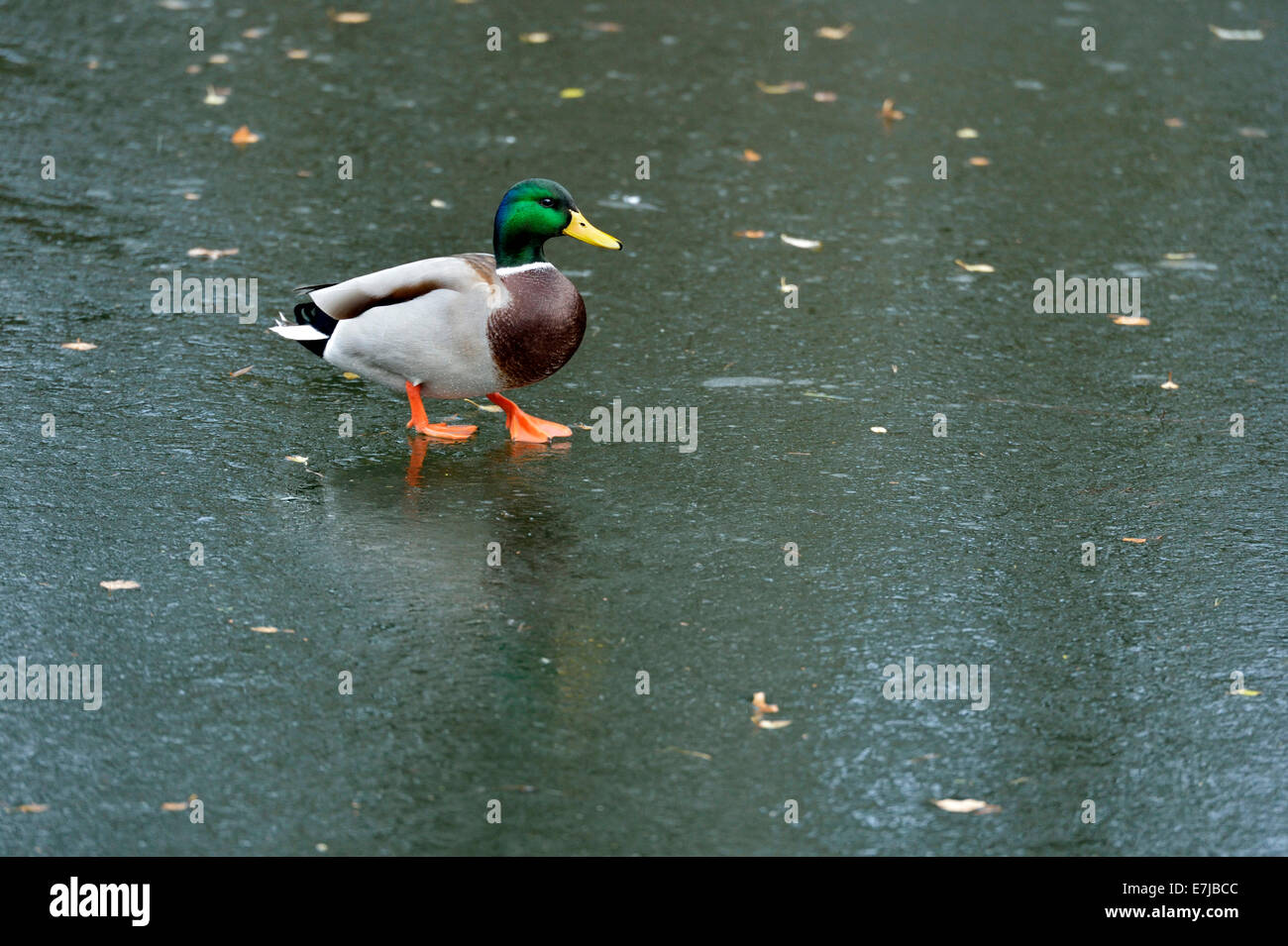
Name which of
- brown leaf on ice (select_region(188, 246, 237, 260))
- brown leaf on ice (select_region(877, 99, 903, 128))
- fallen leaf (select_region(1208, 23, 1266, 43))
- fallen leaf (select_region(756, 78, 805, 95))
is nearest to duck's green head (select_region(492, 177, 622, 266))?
brown leaf on ice (select_region(188, 246, 237, 260))

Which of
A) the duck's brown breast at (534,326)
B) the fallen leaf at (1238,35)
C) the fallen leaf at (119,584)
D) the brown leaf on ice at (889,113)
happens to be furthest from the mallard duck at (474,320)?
the fallen leaf at (1238,35)

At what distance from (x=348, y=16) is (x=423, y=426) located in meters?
5.97

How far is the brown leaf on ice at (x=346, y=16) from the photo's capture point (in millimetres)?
10445

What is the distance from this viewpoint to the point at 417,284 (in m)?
5.34

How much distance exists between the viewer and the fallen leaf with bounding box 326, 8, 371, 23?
10445 mm

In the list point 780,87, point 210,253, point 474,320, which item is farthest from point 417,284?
point 780,87

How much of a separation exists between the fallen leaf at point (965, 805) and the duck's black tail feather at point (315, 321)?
295cm

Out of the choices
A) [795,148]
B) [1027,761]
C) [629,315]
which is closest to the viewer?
[1027,761]

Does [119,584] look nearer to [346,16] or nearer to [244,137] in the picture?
[244,137]

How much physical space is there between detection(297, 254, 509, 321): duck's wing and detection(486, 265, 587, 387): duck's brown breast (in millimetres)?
67
